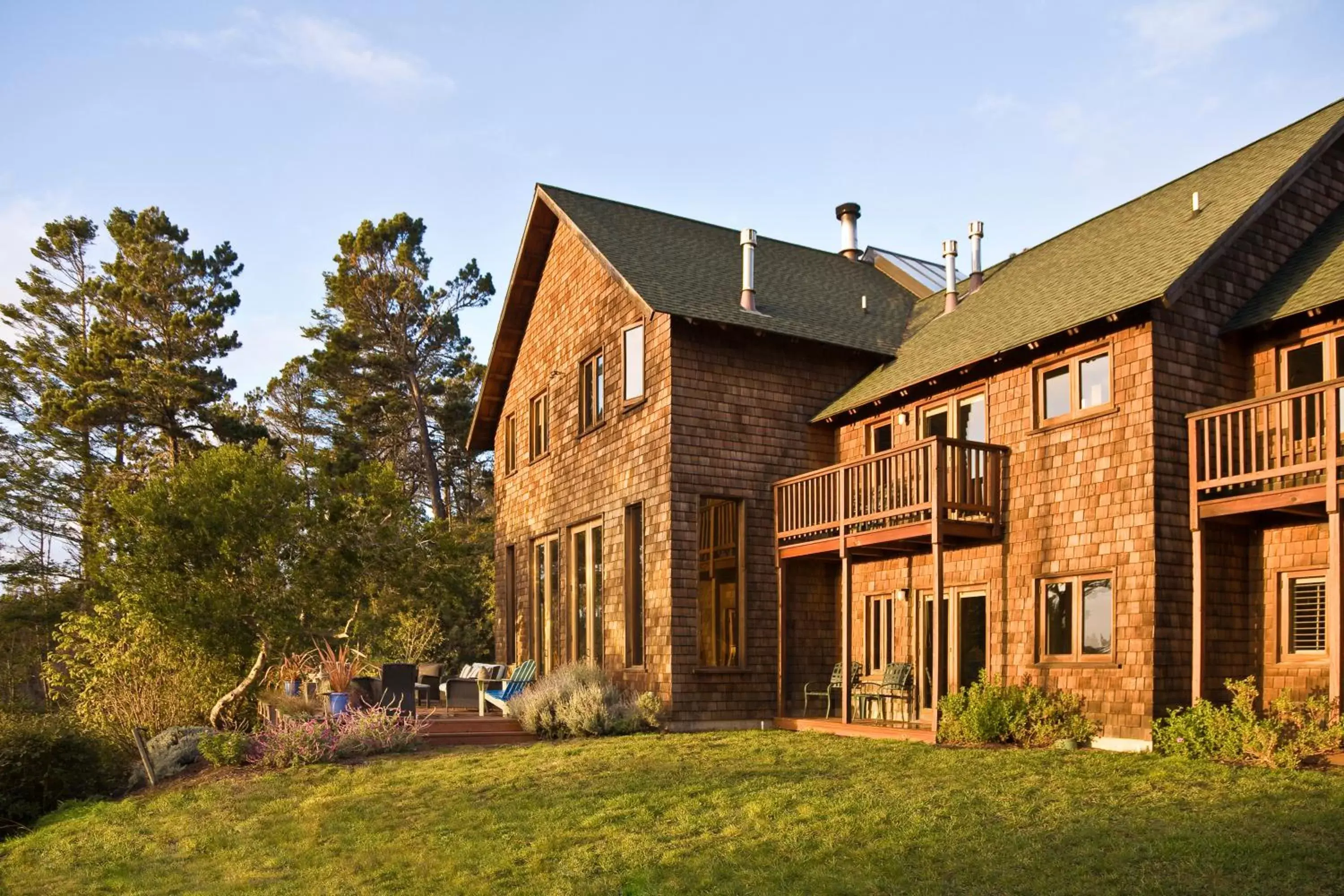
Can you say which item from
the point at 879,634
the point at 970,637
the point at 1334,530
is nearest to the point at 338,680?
the point at 879,634

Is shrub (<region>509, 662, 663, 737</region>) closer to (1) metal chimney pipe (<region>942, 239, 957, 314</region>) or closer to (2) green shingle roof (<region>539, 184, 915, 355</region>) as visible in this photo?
(2) green shingle roof (<region>539, 184, 915, 355</region>)

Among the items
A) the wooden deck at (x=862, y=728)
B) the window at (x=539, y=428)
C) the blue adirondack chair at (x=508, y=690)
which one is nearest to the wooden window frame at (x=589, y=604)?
the blue adirondack chair at (x=508, y=690)

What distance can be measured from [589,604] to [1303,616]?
1065 centimetres

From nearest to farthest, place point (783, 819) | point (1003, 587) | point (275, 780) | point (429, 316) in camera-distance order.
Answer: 1. point (783, 819)
2. point (275, 780)
3. point (1003, 587)
4. point (429, 316)

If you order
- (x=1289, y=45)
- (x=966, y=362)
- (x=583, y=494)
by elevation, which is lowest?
(x=583, y=494)

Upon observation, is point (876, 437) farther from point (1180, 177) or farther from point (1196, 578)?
point (1196, 578)

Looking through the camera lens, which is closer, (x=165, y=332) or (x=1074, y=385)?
(x=1074, y=385)

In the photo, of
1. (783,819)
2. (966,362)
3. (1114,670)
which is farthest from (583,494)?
(783,819)

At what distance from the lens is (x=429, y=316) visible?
3891 cm

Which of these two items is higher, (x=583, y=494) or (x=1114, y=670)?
(x=583, y=494)

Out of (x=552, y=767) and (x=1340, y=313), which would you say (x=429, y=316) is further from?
(x=1340, y=313)

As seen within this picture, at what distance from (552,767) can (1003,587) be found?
20.1 ft

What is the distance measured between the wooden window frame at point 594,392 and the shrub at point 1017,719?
26.8 ft

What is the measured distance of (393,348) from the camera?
38.4 metres
